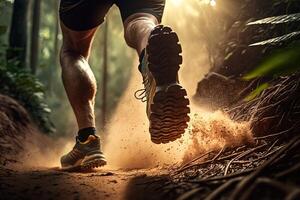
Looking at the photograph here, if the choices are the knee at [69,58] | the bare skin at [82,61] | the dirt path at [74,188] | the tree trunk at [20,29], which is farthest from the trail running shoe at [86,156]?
the tree trunk at [20,29]

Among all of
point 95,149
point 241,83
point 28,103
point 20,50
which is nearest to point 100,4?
point 95,149

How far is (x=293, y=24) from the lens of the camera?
3.24 m

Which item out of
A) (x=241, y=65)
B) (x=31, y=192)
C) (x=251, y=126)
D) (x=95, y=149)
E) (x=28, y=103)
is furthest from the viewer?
(x=28, y=103)

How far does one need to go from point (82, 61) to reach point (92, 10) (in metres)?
0.47

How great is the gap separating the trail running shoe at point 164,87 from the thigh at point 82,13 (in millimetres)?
769

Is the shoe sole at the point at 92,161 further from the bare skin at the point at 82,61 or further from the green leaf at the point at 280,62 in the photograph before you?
the green leaf at the point at 280,62

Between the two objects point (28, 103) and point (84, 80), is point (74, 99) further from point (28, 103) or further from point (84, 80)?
point (28, 103)

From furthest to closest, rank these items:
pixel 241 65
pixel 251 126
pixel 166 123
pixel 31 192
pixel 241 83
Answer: pixel 241 65 < pixel 241 83 < pixel 251 126 < pixel 166 123 < pixel 31 192

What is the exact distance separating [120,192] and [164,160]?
4.25 ft

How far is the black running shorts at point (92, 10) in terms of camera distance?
→ 2.90 metres

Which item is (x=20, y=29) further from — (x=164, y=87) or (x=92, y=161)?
(x=164, y=87)

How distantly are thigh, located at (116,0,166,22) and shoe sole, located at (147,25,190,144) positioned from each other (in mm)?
584

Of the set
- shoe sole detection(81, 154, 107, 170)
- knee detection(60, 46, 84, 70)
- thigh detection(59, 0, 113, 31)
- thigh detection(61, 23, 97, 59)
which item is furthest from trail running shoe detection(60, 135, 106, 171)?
thigh detection(59, 0, 113, 31)

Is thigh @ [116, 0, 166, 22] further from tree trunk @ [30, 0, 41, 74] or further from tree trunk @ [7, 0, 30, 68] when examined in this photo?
tree trunk @ [30, 0, 41, 74]
